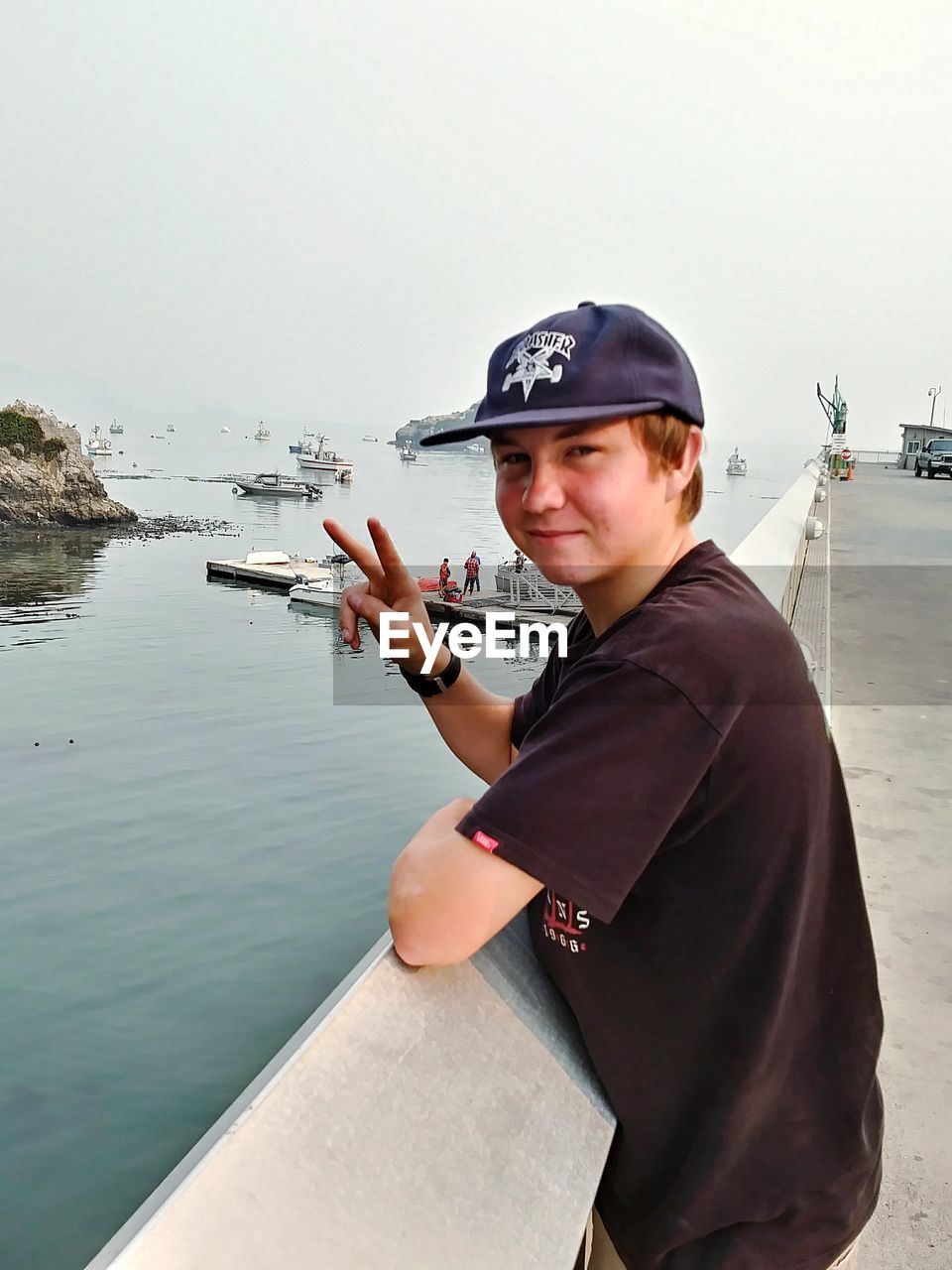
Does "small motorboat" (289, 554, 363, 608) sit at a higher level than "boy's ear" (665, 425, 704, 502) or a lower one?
lower

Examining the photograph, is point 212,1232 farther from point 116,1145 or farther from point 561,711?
point 116,1145

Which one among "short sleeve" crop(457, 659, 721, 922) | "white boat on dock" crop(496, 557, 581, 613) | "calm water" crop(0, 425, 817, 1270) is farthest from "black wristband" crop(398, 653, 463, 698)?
"white boat on dock" crop(496, 557, 581, 613)

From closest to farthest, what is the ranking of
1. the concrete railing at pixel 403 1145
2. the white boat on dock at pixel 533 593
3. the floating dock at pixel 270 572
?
the concrete railing at pixel 403 1145
the white boat on dock at pixel 533 593
the floating dock at pixel 270 572

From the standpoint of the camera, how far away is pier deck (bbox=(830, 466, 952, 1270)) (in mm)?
1958

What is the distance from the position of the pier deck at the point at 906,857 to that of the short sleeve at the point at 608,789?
1.30m

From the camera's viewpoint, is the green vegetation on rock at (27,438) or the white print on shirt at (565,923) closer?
the white print on shirt at (565,923)

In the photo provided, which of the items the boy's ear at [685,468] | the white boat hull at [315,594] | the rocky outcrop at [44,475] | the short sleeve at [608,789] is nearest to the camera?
the short sleeve at [608,789]

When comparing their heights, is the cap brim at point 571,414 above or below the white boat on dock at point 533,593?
above

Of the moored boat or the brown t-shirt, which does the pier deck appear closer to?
the brown t-shirt

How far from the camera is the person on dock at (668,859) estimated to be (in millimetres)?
1033

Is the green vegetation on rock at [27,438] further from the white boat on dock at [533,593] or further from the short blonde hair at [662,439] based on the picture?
the short blonde hair at [662,439]

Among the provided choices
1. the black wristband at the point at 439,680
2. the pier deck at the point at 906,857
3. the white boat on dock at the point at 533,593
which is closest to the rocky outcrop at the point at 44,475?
the white boat on dock at the point at 533,593

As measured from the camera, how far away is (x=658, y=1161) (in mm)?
1192

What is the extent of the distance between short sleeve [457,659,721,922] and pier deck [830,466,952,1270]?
1.30 m
